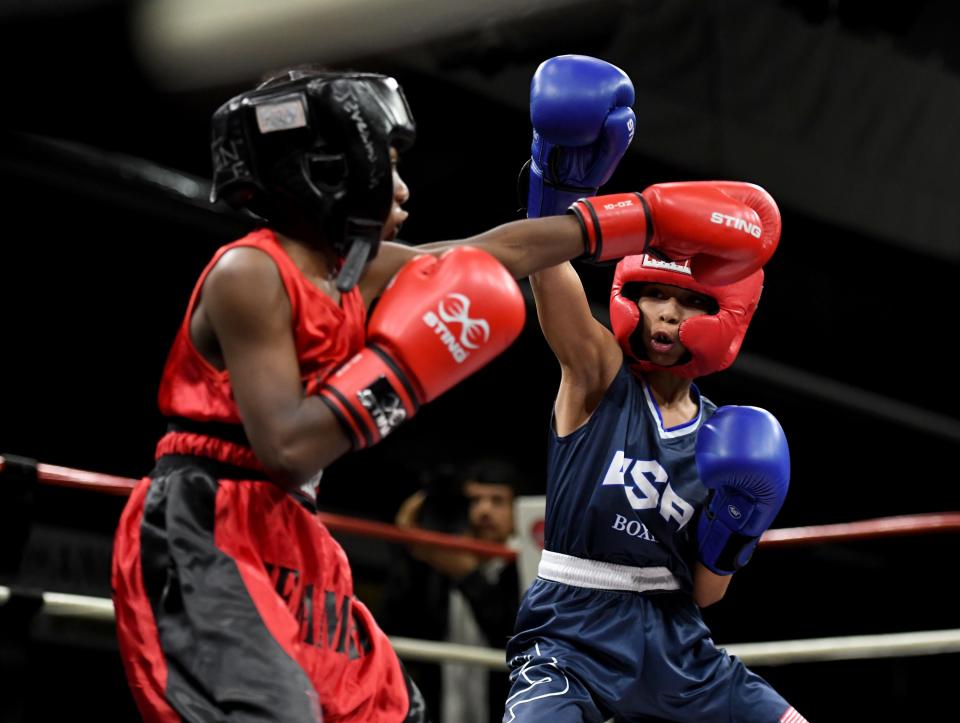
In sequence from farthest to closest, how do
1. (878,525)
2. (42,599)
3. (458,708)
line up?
(458,708), (878,525), (42,599)

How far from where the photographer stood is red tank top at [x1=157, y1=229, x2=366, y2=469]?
4.46ft

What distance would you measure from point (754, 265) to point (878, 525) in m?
1.09

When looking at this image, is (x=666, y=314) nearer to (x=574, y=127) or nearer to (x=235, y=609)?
(x=574, y=127)

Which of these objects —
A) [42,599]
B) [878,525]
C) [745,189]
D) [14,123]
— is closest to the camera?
[745,189]

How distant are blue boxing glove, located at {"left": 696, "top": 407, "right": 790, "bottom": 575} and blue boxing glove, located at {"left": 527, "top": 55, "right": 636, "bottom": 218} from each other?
1.42ft

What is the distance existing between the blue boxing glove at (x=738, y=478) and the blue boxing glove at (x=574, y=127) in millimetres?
431

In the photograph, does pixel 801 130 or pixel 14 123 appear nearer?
pixel 14 123

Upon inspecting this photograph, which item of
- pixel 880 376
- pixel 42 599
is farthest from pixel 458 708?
pixel 880 376

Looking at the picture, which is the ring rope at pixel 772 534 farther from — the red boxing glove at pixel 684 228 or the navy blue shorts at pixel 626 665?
the red boxing glove at pixel 684 228

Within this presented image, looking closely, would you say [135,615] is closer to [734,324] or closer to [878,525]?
[734,324]

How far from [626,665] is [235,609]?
2.38 ft

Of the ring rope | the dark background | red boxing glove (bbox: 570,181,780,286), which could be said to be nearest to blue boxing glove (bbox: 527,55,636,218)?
red boxing glove (bbox: 570,181,780,286)

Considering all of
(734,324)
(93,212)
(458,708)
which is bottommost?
(458,708)

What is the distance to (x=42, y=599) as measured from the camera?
187 cm
